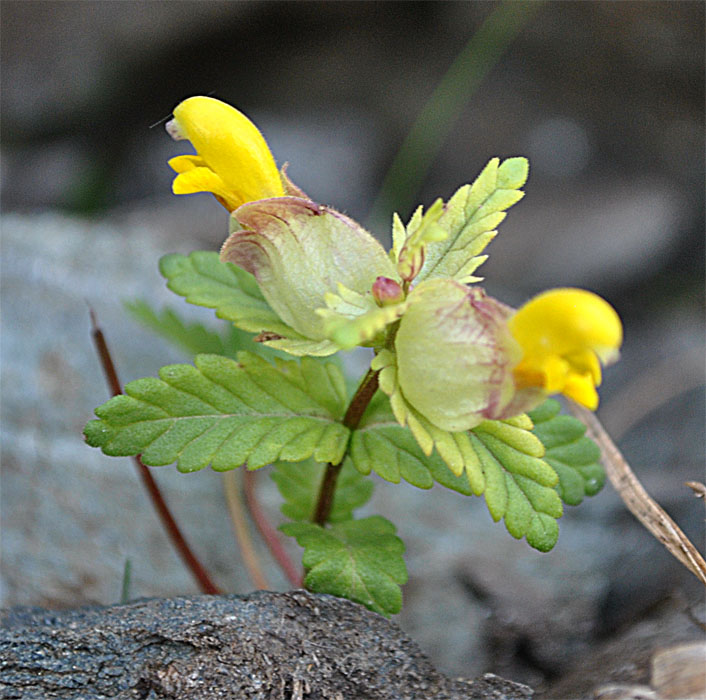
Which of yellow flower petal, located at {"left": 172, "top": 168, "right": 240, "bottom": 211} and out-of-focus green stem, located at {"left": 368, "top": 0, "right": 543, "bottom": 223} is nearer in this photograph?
yellow flower petal, located at {"left": 172, "top": 168, "right": 240, "bottom": 211}

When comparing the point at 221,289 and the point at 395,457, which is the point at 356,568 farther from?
the point at 221,289

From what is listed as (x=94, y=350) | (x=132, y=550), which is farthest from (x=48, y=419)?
(x=132, y=550)

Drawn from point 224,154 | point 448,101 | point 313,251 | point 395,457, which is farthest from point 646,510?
point 448,101

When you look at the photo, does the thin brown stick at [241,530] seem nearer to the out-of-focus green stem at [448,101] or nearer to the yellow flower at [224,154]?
the yellow flower at [224,154]

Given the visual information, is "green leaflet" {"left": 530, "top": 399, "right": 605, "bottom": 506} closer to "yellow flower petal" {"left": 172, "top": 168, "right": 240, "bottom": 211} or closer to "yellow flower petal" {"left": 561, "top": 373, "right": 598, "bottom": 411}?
"yellow flower petal" {"left": 561, "top": 373, "right": 598, "bottom": 411}

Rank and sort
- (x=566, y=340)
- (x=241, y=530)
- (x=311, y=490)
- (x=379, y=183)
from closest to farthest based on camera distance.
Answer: (x=566, y=340)
(x=311, y=490)
(x=241, y=530)
(x=379, y=183)

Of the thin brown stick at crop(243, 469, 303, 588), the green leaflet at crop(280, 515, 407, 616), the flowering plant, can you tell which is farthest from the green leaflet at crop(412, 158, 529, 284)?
the thin brown stick at crop(243, 469, 303, 588)

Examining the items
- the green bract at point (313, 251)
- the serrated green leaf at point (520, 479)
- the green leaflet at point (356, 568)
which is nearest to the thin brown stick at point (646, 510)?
the serrated green leaf at point (520, 479)

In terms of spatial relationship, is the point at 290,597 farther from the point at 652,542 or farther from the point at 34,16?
the point at 34,16
